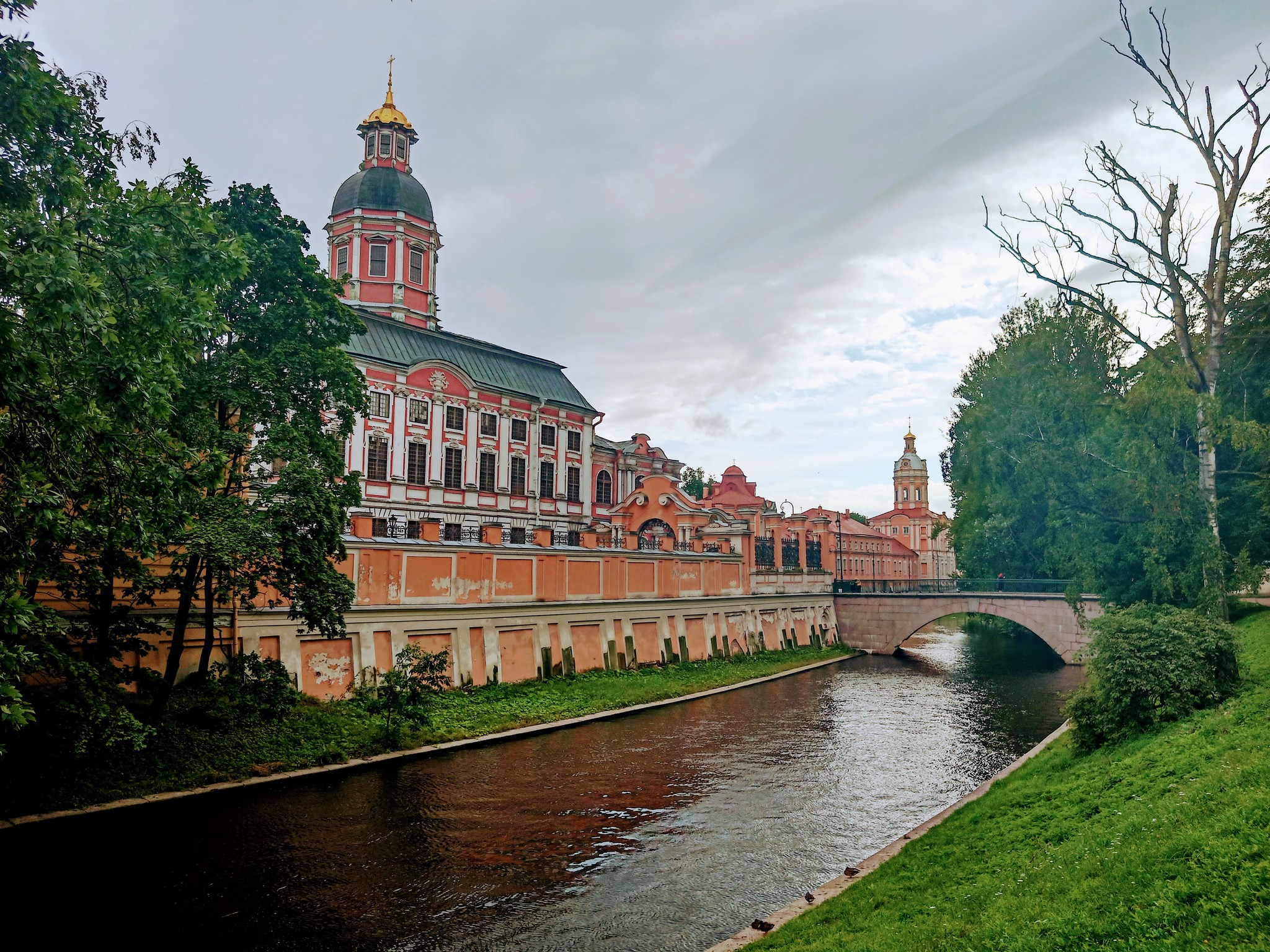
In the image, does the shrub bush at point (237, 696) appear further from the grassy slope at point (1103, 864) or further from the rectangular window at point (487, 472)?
the rectangular window at point (487, 472)

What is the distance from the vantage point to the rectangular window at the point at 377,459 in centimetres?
3612

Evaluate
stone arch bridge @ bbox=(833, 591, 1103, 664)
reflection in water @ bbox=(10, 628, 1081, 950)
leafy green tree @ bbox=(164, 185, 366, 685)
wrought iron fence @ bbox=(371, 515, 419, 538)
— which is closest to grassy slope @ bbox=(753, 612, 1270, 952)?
reflection in water @ bbox=(10, 628, 1081, 950)

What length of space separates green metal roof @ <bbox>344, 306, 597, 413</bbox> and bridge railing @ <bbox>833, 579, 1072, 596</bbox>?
18742mm

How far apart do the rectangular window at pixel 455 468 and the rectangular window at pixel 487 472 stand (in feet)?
3.51

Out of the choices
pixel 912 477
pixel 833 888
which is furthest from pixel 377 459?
pixel 912 477

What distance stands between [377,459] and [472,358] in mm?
8515

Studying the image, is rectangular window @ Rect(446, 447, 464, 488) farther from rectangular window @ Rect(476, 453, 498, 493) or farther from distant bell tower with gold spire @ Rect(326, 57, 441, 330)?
distant bell tower with gold spire @ Rect(326, 57, 441, 330)

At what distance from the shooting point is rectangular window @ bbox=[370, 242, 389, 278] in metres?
43.1

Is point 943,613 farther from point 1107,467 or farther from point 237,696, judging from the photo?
point 237,696

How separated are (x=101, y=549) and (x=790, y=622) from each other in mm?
35759

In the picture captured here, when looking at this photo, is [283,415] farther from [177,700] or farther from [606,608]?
[606,608]

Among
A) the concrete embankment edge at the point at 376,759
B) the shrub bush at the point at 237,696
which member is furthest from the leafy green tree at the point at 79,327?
the shrub bush at the point at 237,696

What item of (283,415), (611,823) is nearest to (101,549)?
(283,415)

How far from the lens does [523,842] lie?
43.7 ft
